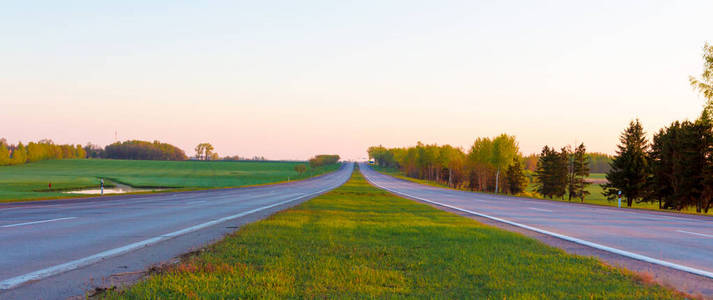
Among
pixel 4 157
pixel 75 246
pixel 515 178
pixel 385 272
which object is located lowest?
pixel 4 157

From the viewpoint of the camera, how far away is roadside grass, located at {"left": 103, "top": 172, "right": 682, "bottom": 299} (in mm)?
4727

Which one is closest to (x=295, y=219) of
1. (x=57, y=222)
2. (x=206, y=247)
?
(x=206, y=247)

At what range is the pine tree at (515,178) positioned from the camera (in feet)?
257

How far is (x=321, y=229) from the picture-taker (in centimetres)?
1062

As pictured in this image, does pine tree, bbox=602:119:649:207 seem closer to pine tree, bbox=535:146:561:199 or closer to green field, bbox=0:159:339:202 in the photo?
pine tree, bbox=535:146:561:199

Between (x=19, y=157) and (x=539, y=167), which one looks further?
(x=19, y=157)

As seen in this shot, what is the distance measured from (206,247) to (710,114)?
36.8 metres

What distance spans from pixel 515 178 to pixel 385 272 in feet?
260

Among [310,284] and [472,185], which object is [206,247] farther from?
[472,185]

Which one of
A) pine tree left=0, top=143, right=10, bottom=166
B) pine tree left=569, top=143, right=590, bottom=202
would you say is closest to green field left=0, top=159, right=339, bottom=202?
pine tree left=0, top=143, right=10, bottom=166

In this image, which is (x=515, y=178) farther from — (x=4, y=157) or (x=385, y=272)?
(x=4, y=157)

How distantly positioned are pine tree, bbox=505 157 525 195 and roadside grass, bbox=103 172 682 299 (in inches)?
2922

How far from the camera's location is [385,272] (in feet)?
18.9

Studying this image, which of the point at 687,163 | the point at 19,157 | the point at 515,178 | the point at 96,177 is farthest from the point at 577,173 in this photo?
the point at 19,157
